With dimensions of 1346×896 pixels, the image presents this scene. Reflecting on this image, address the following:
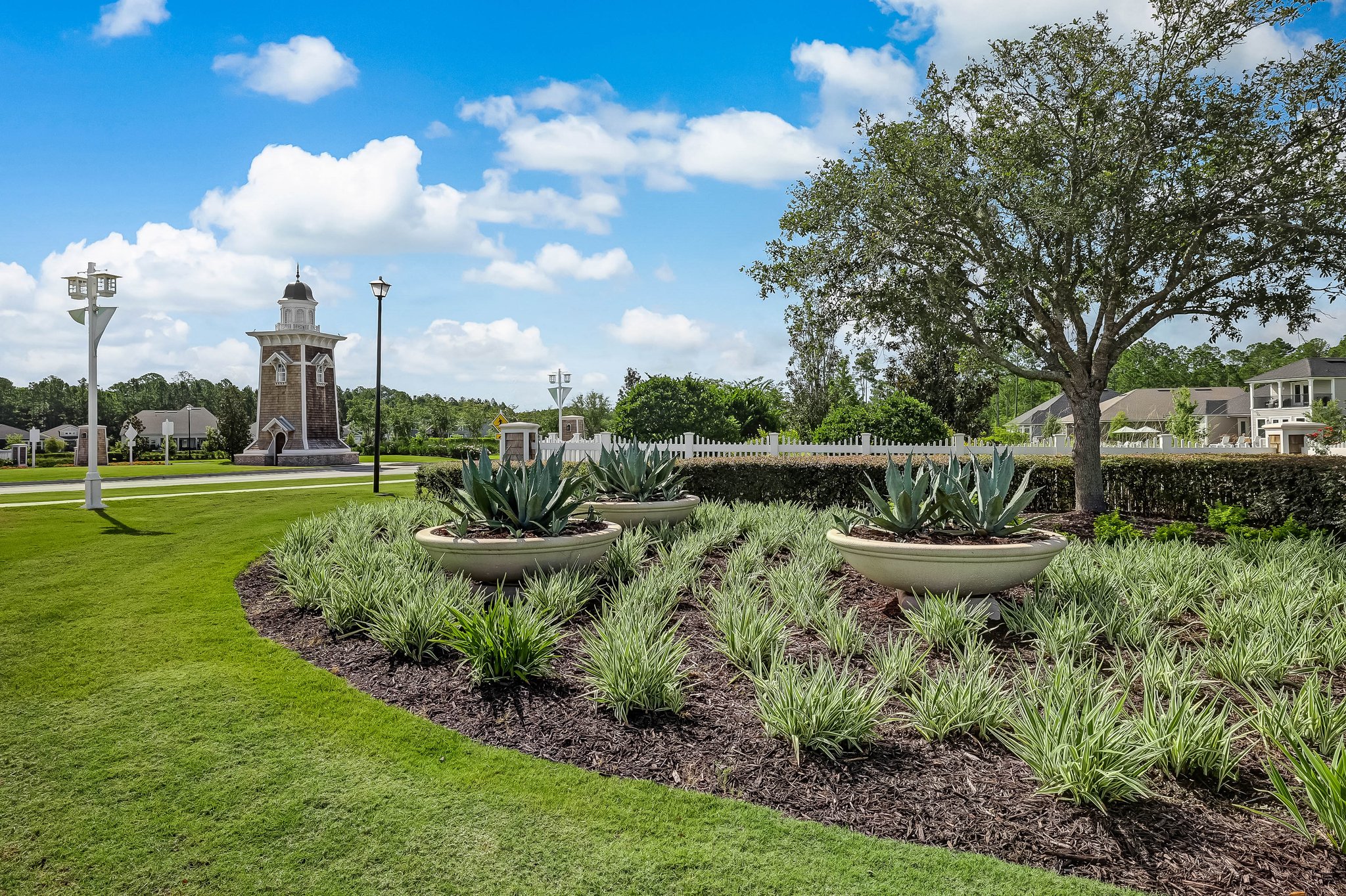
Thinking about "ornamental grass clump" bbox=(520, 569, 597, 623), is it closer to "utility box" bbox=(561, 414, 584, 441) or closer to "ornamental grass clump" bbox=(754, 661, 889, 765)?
"ornamental grass clump" bbox=(754, 661, 889, 765)

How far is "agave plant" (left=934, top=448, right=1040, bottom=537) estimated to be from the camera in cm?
569

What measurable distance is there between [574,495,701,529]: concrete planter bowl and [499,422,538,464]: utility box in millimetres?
9613

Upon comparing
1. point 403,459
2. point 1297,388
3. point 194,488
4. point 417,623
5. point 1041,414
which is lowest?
point 417,623

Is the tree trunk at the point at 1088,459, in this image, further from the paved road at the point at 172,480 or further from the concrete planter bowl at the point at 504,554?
the paved road at the point at 172,480

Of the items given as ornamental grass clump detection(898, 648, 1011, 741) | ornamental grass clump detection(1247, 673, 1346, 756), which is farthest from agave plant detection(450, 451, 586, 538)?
ornamental grass clump detection(1247, 673, 1346, 756)

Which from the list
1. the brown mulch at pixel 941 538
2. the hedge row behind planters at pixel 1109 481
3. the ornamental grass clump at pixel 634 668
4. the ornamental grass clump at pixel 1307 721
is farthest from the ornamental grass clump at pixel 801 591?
the hedge row behind planters at pixel 1109 481

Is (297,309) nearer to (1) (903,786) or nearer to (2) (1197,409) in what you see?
(1) (903,786)

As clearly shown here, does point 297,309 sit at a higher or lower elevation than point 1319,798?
higher

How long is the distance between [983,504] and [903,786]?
9.55ft

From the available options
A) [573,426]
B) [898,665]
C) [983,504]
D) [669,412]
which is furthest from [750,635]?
[573,426]

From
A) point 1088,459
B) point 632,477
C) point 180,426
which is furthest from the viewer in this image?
point 180,426

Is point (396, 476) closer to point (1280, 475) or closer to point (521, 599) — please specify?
point (521, 599)

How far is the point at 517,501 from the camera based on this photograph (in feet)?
20.1

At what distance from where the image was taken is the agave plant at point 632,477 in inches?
326
